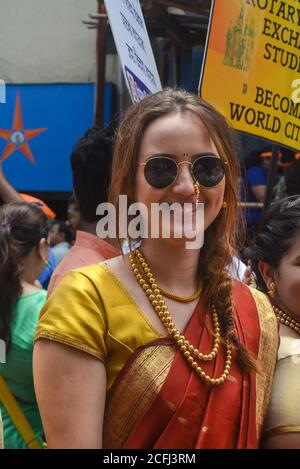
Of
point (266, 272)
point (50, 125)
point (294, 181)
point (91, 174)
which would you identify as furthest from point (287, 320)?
point (50, 125)

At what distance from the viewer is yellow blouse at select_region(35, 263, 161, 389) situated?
1378 mm

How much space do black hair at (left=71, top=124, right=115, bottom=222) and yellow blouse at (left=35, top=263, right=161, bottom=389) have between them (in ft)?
3.43

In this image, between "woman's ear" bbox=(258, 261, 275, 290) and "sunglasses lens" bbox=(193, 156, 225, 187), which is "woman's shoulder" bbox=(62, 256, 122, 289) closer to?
"sunglasses lens" bbox=(193, 156, 225, 187)

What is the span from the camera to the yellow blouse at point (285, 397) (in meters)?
1.56

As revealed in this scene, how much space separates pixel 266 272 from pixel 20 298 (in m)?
1.17

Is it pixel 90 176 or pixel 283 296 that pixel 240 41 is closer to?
pixel 90 176

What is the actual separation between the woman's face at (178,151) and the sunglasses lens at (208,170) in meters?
0.01

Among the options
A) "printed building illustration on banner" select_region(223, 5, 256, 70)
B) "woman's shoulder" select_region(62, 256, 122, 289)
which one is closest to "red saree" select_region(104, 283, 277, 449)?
"woman's shoulder" select_region(62, 256, 122, 289)

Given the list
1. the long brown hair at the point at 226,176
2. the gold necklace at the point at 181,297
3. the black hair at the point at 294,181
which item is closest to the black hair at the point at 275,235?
the long brown hair at the point at 226,176

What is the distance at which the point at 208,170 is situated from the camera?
1.53 meters

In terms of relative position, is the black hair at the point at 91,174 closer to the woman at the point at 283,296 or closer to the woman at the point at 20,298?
the woman at the point at 20,298

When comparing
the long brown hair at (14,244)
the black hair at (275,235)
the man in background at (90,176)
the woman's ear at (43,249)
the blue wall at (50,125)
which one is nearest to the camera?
the black hair at (275,235)
